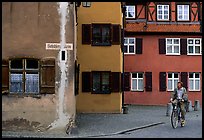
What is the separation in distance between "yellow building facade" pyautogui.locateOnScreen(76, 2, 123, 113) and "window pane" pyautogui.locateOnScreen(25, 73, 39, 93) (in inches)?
404

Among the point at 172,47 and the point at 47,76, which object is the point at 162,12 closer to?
the point at 172,47

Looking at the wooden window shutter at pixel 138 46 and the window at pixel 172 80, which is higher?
the wooden window shutter at pixel 138 46

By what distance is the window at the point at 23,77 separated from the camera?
51.2ft

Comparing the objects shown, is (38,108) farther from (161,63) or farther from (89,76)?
(161,63)

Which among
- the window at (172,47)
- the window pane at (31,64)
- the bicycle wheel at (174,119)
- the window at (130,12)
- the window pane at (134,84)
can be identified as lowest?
the bicycle wheel at (174,119)

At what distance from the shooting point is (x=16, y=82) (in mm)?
15625

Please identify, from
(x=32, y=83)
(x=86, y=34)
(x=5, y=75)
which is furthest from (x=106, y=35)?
(x=5, y=75)

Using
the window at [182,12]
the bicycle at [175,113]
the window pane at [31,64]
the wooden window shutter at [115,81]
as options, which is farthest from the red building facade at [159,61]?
the window pane at [31,64]

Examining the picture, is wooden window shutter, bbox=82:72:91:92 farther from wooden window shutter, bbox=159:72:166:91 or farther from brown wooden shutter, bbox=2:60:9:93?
wooden window shutter, bbox=159:72:166:91

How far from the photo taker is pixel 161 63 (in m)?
36.9

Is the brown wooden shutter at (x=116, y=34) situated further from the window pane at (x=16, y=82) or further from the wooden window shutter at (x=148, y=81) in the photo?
the wooden window shutter at (x=148, y=81)

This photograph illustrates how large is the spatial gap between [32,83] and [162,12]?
24.3 metres

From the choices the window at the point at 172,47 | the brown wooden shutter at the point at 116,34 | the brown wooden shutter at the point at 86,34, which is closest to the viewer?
the brown wooden shutter at the point at 116,34

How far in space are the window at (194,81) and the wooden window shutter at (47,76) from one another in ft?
76.6
